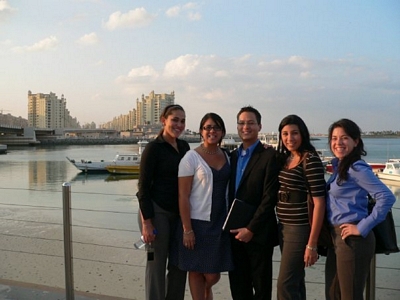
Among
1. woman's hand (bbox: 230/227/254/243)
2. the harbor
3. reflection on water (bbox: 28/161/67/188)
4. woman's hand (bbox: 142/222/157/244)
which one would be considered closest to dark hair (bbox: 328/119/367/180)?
woman's hand (bbox: 230/227/254/243)

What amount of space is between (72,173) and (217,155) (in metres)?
30.2

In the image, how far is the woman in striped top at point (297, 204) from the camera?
2098 mm

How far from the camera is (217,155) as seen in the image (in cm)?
242

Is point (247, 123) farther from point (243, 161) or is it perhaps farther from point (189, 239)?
point (189, 239)

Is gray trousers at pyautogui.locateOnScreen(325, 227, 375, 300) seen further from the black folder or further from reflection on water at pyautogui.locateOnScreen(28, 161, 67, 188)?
reflection on water at pyautogui.locateOnScreen(28, 161, 67, 188)

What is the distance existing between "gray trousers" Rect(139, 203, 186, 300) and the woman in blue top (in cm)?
100

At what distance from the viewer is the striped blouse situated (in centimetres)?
209

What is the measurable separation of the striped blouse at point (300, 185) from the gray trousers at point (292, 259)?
52 mm

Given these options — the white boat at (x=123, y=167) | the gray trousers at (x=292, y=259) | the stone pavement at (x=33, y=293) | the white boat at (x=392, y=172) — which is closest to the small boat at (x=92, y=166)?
the white boat at (x=123, y=167)

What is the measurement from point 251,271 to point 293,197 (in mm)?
584

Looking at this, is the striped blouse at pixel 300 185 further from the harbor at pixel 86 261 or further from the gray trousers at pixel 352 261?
the harbor at pixel 86 261

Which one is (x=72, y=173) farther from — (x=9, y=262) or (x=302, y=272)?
(x=302, y=272)

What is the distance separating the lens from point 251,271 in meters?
2.40

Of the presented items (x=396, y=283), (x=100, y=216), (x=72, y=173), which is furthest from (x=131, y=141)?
(x=396, y=283)
